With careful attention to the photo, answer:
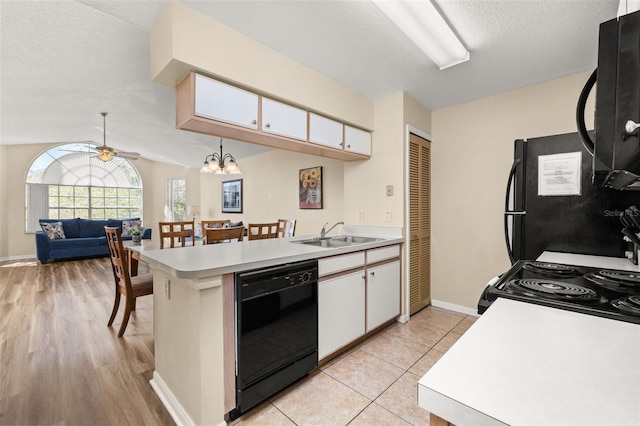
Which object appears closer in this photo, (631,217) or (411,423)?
(631,217)

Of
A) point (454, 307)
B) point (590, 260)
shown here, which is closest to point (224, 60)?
point (590, 260)

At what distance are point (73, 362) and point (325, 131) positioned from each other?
9.15 ft

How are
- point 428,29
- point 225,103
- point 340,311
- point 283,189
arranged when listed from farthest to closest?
1. point 283,189
2. point 340,311
3. point 225,103
4. point 428,29

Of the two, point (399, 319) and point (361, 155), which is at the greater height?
point (361, 155)

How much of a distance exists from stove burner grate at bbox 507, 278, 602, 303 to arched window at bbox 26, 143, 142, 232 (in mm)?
8875

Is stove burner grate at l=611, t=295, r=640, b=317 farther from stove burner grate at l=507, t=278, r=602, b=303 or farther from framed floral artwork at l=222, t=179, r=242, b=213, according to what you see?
framed floral artwork at l=222, t=179, r=242, b=213

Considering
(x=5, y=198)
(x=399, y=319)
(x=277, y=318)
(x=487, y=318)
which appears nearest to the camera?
(x=487, y=318)

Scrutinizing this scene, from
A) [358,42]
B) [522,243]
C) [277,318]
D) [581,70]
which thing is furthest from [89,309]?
[581,70]

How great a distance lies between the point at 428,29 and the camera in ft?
5.93

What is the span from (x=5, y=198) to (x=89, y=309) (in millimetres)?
→ 5784

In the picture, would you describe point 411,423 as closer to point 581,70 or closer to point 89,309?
point 581,70

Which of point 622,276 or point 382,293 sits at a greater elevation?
point 622,276

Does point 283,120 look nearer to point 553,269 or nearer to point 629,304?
point 553,269

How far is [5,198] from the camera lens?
6.58 metres
